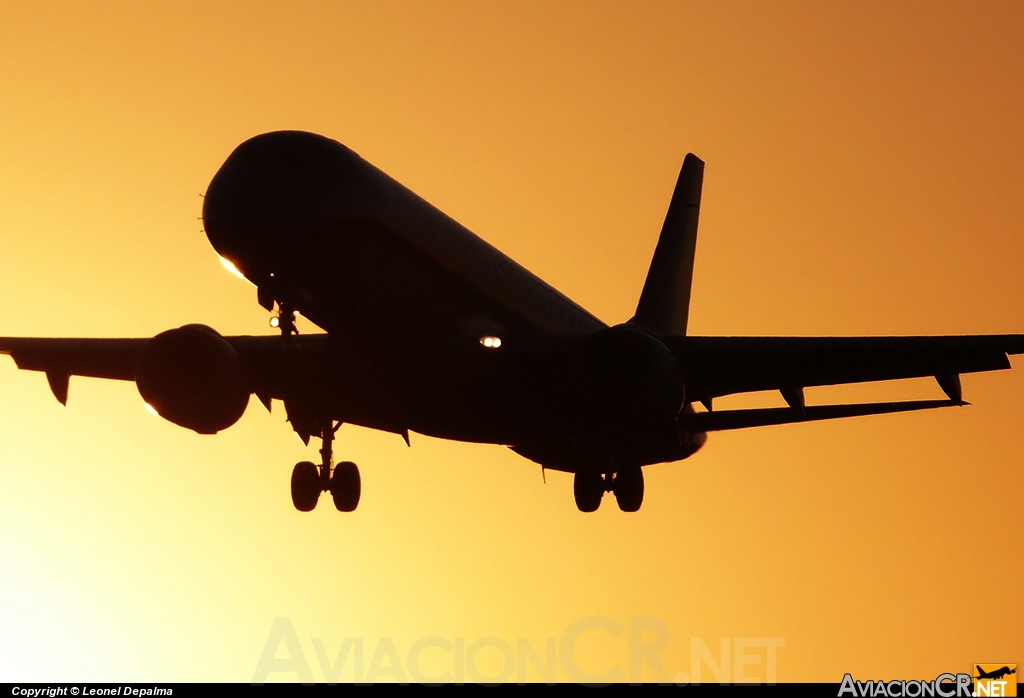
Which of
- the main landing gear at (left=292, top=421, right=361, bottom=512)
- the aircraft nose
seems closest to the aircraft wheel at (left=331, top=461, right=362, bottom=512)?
the main landing gear at (left=292, top=421, right=361, bottom=512)

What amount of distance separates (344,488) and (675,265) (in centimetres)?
1728

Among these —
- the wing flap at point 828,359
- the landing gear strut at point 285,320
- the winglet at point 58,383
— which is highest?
the winglet at point 58,383

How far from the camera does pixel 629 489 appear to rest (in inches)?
1185

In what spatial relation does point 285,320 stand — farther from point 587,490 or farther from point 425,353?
point 587,490

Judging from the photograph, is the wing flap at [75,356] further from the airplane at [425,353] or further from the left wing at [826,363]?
the left wing at [826,363]

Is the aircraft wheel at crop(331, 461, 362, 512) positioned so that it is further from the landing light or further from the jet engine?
the landing light

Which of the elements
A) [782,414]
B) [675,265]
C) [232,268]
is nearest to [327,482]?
[232,268]

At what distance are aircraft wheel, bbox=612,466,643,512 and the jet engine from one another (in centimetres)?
631

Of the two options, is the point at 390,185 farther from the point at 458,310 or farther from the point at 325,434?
the point at 325,434

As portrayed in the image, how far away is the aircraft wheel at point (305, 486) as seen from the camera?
2841cm

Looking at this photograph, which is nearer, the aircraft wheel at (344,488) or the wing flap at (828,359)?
the wing flap at (828,359)

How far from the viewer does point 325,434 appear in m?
28.3

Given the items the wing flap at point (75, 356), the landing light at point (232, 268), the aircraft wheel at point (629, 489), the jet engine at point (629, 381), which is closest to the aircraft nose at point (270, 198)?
the landing light at point (232, 268)

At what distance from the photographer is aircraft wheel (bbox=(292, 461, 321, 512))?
28406 mm
